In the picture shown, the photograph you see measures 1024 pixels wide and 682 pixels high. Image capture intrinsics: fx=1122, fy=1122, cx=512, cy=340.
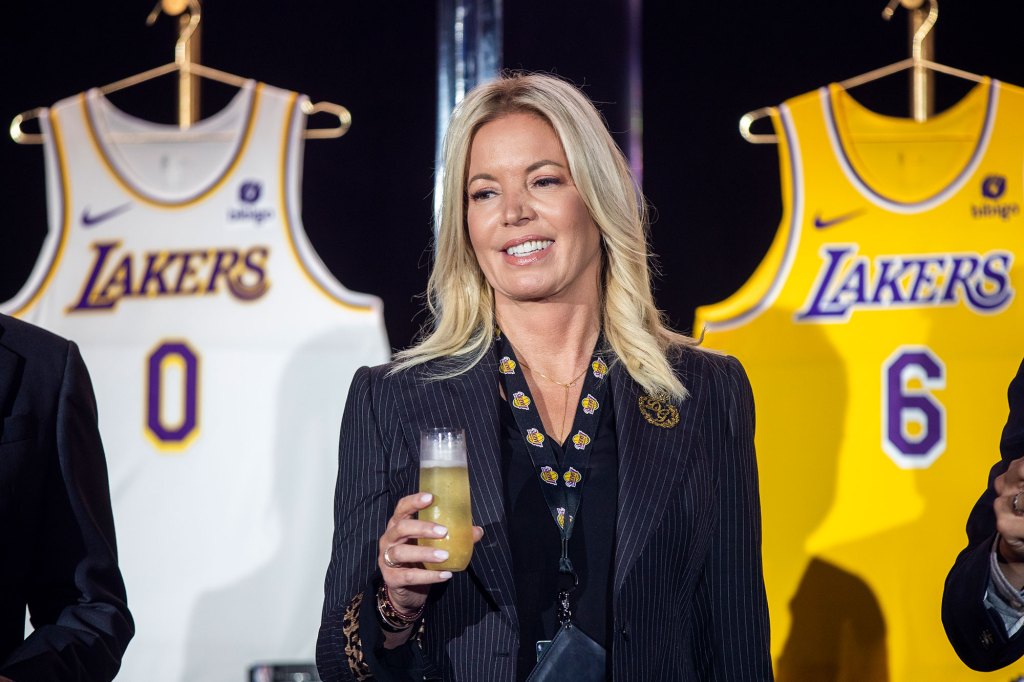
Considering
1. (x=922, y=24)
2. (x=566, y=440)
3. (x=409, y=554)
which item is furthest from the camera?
(x=922, y=24)

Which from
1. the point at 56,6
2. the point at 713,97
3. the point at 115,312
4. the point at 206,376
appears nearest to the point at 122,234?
the point at 115,312

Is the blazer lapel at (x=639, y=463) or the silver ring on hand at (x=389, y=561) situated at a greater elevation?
the blazer lapel at (x=639, y=463)

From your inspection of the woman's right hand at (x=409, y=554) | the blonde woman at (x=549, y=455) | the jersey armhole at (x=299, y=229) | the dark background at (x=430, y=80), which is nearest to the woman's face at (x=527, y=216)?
the blonde woman at (x=549, y=455)

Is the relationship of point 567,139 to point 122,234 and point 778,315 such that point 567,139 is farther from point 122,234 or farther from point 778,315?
point 122,234

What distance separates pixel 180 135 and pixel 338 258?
608 millimetres

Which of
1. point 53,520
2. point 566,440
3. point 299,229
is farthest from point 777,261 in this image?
point 53,520

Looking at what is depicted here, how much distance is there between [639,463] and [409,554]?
44 centimetres

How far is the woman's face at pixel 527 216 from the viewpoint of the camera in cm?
184

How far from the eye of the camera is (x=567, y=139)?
188 centimetres

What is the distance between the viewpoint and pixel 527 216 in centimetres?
184

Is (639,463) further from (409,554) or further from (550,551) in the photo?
(409,554)

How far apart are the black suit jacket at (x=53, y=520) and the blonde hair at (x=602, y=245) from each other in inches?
20.4

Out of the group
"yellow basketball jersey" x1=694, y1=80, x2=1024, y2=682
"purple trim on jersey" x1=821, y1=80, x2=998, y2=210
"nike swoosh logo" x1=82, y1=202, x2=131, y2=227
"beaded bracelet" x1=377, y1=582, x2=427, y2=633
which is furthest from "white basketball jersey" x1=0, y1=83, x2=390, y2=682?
"beaded bracelet" x1=377, y1=582, x2=427, y2=633

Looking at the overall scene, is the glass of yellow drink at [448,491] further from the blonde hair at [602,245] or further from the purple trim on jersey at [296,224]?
the purple trim on jersey at [296,224]
